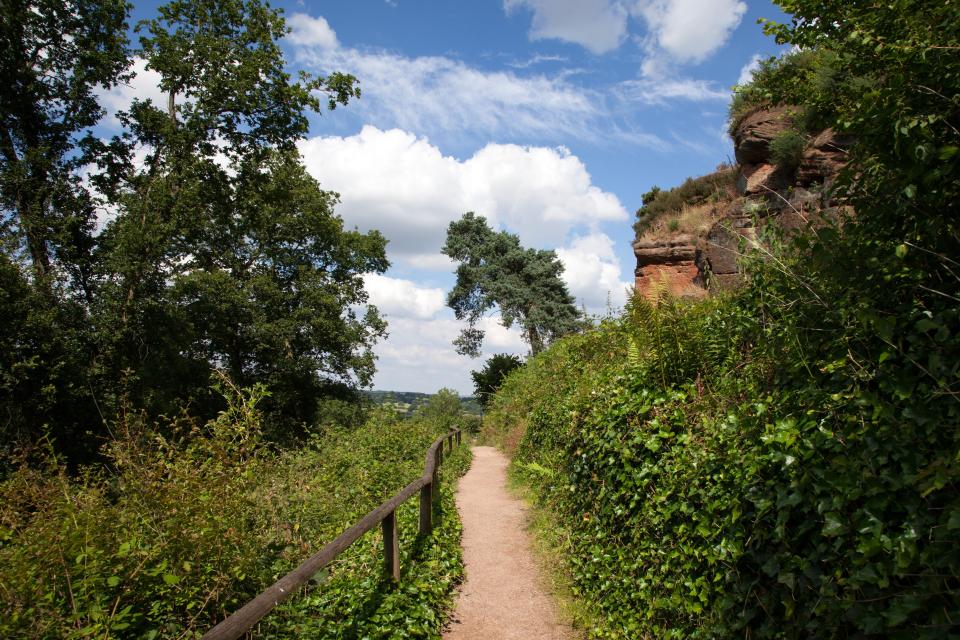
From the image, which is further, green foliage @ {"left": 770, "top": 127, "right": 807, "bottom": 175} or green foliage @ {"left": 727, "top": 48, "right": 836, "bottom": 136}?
green foliage @ {"left": 770, "top": 127, "right": 807, "bottom": 175}

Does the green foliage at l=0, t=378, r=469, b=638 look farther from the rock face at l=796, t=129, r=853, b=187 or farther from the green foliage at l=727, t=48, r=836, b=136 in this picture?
the rock face at l=796, t=129, r=853, b=187

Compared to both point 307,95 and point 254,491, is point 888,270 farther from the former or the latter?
point 307,95

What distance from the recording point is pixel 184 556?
13.4 ft

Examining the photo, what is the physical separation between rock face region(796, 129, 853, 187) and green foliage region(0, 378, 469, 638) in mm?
10930

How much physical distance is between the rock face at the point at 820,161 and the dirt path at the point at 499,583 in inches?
368

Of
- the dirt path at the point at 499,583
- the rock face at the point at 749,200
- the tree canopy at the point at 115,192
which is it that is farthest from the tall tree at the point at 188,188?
the rock face at the point at 749,200

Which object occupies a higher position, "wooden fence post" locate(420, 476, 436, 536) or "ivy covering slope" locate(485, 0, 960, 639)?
"ivy covering slope" locate(485, 0, 960, 639)

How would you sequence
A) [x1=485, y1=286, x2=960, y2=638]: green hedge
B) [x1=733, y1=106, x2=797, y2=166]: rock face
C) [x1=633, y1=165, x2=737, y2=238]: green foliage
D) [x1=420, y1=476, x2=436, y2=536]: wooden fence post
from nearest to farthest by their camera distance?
1. [x1=485, y1=286, x2=960, y2=638]: green hedge
2. [x1=420, y1=476, x2=436, y2=536]: wooden fence post
3. [x1=733, y1=106, x2=797, y2=166]: rock face
4. [x1=633, y1=165, x2=737, y2=238]: green foliage

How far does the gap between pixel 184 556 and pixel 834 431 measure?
464 cm

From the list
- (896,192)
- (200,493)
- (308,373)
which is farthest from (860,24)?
(308,373)

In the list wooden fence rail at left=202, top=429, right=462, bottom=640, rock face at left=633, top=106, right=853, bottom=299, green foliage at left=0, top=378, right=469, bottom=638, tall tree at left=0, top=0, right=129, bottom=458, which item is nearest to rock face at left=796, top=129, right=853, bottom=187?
rock face at left=633, top=106, right=853, bottom=299

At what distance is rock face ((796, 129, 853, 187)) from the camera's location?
11.0 m

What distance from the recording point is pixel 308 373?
27500 mm

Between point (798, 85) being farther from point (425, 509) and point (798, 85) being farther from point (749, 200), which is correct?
point (425, 509)
